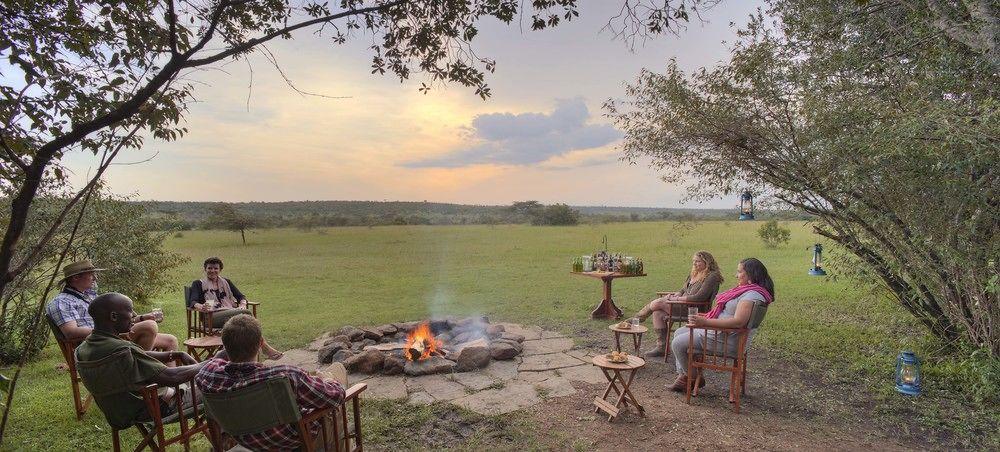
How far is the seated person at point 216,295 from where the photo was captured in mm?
6332

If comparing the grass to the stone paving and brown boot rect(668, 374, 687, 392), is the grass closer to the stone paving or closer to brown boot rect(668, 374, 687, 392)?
the stone paving

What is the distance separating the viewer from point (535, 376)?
220 inches

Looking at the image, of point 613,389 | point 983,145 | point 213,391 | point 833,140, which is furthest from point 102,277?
point 983,145

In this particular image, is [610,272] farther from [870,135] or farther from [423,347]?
[870,135]

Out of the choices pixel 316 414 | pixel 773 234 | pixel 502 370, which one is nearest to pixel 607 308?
pixel 502 370

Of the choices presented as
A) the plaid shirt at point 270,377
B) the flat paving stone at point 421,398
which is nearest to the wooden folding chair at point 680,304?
the flat paving stone at point 421,398

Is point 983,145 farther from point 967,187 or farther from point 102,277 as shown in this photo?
point 102,277

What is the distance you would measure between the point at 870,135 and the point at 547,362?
3856 mm

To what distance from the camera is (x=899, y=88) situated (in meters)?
5.09

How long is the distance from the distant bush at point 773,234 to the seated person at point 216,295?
19889 millimetres

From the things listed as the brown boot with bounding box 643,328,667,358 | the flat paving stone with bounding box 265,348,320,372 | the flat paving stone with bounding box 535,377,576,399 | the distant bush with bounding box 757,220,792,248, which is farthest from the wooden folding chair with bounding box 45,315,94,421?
the distant bush with bounding box 757,220,792,248

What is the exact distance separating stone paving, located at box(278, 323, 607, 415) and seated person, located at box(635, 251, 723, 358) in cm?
89

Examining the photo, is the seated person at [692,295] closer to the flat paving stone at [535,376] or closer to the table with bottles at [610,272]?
the flat paving stone at [535,376]

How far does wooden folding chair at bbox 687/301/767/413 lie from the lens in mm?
4586
